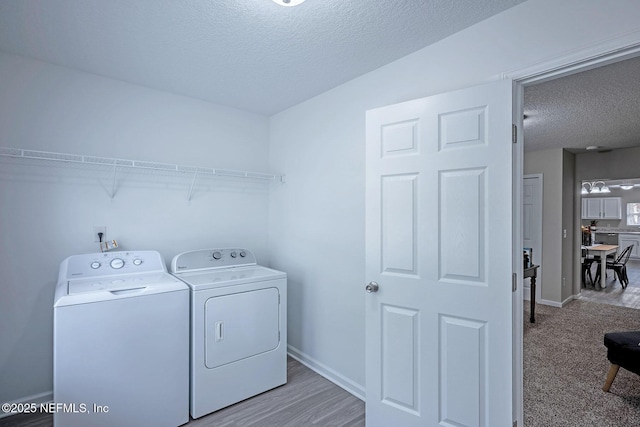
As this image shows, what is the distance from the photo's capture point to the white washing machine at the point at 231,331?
6.73 feet

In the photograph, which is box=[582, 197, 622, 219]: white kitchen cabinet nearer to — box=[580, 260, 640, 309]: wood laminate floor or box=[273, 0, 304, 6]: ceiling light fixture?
box=[580, 260, 640, 309]: wood laminate floor

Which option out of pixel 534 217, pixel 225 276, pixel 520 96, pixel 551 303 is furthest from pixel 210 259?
pixel 551 303

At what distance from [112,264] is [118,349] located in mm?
705

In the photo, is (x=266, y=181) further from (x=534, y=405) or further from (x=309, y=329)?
(x=534, y=405)

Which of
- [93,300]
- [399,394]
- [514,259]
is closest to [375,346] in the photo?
[399,394]

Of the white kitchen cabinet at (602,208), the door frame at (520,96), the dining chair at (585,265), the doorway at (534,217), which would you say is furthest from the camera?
the white kitchen cabinet at (602,208)

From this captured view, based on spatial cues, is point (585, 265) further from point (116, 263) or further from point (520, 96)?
point (116, 263)

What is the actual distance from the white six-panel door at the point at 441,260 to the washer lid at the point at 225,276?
87 centimetres

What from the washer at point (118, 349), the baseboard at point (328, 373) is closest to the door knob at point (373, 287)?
the baseboard at point (328, 373)

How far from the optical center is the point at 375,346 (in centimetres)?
192

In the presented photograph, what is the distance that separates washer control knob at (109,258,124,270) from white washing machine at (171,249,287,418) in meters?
0.35

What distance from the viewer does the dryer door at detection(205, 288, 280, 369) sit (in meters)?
2.09

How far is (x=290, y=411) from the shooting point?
2129 millimetres

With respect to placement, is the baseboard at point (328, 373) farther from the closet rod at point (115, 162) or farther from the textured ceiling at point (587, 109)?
the textured ceiling at point (587, 109)
